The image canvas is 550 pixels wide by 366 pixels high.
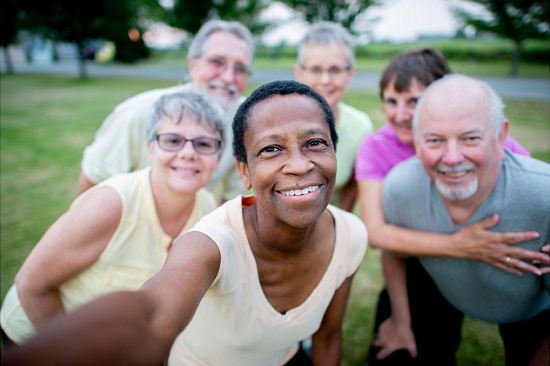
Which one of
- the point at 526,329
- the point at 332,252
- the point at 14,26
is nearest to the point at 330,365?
the point at 332,252

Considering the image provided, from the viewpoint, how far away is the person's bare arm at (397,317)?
2944 millimetres

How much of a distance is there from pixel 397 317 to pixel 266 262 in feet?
5.26

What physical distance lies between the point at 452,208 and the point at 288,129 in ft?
5.05

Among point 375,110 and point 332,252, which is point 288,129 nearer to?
point 332,252

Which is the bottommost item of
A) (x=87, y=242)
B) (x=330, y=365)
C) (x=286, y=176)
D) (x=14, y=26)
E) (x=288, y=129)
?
(x=330, y=365)

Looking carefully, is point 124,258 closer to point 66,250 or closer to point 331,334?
point 66,250

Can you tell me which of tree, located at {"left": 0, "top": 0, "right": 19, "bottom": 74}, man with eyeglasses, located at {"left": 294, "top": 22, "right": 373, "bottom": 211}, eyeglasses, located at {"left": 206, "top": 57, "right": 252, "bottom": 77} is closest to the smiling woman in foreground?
man with eyeglasses, located at {"left": 294, "top": 22, "right": 373, "bottom": 211}

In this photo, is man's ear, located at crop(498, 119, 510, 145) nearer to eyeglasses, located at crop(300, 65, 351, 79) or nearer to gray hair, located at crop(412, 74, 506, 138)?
gray hair, located at crop(412, 74, 506, 138)

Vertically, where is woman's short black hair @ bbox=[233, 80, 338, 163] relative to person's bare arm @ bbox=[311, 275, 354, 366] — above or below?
above

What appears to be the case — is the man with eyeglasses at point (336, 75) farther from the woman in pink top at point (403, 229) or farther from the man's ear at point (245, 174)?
the man's ear at point (245, 174)

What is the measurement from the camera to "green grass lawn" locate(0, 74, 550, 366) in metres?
3.75

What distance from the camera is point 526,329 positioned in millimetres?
2725

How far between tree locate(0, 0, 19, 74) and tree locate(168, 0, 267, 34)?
876 cm

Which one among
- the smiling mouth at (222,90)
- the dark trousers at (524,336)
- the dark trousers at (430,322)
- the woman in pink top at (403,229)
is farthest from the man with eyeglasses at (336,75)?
the dark trousers at (524,336)
